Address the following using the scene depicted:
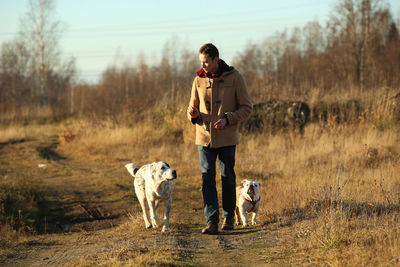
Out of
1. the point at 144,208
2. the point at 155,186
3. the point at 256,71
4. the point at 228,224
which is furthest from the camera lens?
the point at 256,71

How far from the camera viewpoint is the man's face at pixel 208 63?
5.64 m

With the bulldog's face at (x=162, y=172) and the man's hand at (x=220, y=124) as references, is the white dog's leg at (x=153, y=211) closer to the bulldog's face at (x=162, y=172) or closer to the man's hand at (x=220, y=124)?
the bulldog's face at (x=162, y=172)

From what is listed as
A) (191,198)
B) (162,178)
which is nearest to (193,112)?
(162,178)

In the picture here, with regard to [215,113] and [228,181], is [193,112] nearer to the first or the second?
[215,113]

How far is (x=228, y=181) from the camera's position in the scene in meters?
6.10

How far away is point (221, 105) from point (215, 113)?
13cm

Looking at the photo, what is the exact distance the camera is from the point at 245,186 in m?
6.39

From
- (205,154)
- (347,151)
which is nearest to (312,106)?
(347,151)

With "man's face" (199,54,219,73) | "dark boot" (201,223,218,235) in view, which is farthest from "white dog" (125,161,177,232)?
"man's face" (199,54,219,73)

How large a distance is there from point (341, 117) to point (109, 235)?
9.59 meters

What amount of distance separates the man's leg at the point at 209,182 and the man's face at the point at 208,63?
1.04m

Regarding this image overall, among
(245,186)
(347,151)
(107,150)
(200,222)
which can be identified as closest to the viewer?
(245,186)

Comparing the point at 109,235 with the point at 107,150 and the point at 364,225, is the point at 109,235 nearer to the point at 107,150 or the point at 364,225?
the point at 364,225

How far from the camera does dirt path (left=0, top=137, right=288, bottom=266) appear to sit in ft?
16.4
